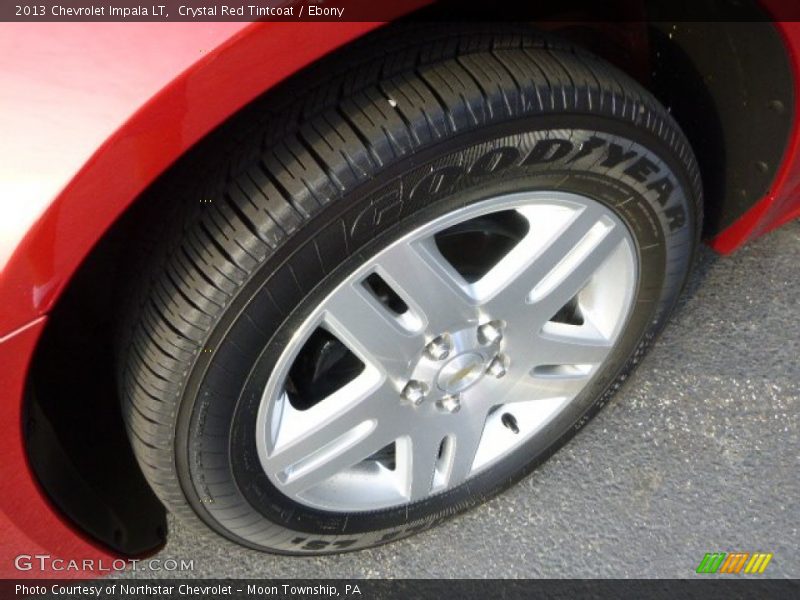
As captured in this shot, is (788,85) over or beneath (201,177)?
beneath

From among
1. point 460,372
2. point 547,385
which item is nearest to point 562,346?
point 547,385

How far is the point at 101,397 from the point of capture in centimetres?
158

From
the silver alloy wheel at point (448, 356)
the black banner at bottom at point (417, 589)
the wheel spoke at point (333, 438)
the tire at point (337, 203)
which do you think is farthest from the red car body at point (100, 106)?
the black banner at bottom at point (417, 589)

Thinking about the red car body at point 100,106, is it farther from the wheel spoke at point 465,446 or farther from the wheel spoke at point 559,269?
the wheel spoke at point 465,446

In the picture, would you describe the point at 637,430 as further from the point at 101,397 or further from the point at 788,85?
the point at 101,397

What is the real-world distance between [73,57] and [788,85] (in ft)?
3.68

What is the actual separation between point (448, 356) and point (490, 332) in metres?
0.08

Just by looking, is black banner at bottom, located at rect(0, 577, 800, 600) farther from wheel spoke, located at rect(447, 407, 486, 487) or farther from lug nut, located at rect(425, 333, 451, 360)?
lug nut, located at rect(425, 333, 451, 360)

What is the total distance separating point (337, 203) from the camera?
42.6 inches

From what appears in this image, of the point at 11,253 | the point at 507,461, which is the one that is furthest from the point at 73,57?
the point at 507,461

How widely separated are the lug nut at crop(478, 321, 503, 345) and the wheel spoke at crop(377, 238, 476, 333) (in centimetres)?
5

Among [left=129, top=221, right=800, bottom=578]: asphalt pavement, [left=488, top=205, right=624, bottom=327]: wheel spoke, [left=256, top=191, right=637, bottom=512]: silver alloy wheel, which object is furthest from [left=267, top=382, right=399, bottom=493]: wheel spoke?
[left=129, top=221, right=800, bottom=578]: asphalt pavement

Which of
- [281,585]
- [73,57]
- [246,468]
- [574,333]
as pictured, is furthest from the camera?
[281,585]

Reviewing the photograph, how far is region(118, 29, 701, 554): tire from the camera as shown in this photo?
1087 mm
